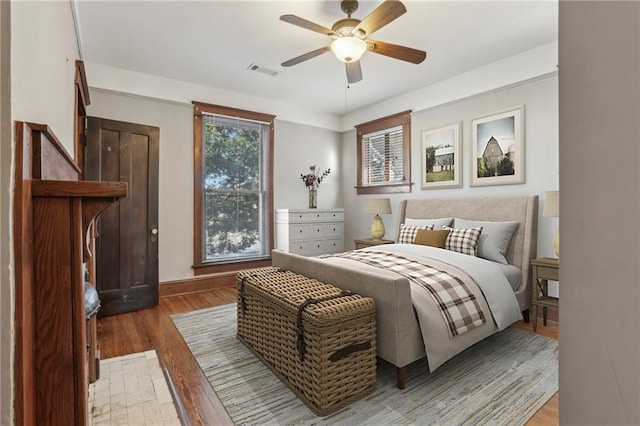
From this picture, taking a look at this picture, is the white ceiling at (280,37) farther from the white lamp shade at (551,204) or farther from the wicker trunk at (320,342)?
the wicker trunk at (320,342)

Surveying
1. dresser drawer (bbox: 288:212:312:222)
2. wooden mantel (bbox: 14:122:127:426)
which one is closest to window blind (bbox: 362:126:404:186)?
dresser drawer (bbox: 288:212:312:222)

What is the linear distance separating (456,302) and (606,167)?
6.84ft

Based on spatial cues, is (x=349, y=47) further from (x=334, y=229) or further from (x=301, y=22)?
(x=334, y=229)

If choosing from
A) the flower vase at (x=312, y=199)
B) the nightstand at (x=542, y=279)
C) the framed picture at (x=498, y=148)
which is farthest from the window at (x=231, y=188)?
the nightstand at (x=542, y=279)

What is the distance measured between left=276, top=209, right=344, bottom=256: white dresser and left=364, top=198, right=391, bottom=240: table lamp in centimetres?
72

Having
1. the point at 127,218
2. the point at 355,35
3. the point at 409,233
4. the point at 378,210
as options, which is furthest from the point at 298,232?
the point at 355,35

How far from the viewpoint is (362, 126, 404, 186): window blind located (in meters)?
4.76

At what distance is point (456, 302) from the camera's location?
7.39ft

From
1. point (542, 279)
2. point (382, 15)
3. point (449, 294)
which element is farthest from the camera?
point (542, 279)

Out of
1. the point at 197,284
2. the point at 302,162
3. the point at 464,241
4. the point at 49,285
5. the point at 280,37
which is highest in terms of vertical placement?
the point at 280,37

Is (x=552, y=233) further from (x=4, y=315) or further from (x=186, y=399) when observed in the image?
(x=4, y=315)

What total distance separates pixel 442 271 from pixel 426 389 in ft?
2.89

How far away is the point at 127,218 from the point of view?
142 inches

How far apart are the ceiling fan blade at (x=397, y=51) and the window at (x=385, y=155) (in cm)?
199
